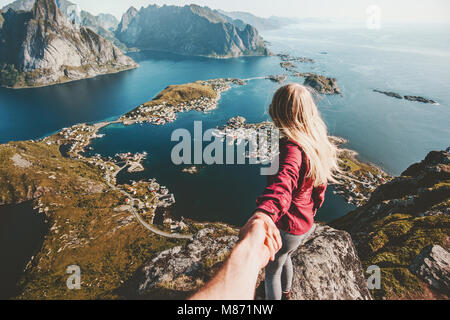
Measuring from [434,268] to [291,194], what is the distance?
1287cm

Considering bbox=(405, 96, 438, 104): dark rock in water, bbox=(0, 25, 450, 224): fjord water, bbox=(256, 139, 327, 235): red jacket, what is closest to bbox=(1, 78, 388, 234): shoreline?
bbox=(0, 25, 450, 224): fjord water

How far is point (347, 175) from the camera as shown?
76875 millimetres

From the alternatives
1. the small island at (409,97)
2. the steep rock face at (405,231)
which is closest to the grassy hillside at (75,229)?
the steep rock face at (405,231)

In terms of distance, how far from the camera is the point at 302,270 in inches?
320

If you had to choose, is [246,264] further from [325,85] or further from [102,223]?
[325,85]

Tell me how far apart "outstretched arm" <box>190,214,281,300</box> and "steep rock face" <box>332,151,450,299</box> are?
1121cm

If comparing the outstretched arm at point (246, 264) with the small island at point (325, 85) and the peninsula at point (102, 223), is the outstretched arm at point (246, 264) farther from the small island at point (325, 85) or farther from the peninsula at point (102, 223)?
the small island at point (325, 85)

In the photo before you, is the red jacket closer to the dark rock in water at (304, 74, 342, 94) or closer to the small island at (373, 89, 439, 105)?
the dark rock in water at (304, 74, 342, 94)

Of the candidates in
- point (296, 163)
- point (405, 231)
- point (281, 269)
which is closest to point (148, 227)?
point (405, 231)

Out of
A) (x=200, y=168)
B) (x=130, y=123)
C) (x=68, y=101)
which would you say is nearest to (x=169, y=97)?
(x=130, y=123)

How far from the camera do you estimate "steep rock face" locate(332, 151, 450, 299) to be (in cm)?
1012

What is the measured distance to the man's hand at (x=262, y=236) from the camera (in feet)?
7.50
